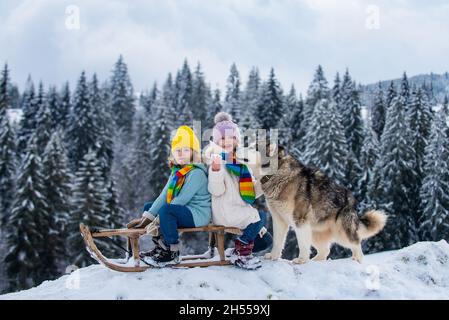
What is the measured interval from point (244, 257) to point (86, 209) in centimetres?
2932

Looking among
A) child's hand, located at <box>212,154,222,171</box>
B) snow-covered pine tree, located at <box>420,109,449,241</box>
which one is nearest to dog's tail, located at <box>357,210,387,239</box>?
child's hand, located at <box>212,154,222,171</box>

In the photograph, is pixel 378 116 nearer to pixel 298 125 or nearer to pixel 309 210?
pixel 298 125

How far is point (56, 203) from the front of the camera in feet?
132

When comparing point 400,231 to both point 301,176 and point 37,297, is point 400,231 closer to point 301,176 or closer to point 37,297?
point 301,176

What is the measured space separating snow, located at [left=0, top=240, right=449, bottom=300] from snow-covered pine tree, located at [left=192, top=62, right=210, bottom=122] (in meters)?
70.7

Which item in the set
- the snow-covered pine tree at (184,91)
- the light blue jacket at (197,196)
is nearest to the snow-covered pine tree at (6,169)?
the snow-covered pine tree at (184,91)

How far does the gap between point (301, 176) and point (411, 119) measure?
40724mm

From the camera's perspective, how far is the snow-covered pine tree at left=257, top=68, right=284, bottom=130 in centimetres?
5584

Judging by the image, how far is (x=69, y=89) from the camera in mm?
72562

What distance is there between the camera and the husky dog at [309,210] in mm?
6922

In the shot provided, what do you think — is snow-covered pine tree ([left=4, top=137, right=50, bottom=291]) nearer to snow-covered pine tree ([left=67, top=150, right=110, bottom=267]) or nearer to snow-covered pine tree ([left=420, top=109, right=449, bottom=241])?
snow-covered pine tree ([left=67, top=150, right=110, bottom=267])

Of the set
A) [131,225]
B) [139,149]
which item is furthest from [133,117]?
[131,225]

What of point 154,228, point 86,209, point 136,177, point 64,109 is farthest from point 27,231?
point 64,109

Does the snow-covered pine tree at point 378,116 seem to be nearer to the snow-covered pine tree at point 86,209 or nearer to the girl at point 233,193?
the snow-covered pine tree at point 86,209
